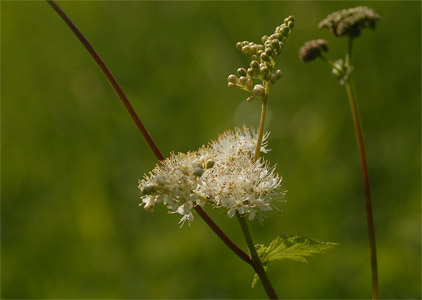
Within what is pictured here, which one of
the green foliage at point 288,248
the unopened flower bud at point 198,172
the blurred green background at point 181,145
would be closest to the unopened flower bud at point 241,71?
the unopened flower bud at point 198,172

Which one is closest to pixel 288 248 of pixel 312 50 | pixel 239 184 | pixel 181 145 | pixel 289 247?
pixel 289 247

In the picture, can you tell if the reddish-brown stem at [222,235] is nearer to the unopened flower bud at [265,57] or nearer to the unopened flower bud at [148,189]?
the unopened flower bud at [148,189]

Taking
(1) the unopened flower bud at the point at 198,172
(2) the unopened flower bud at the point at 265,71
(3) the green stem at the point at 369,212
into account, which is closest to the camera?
(1) the unopened flower bud at the point at 198,172

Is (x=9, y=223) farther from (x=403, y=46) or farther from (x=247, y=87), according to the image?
(x=403, y=46)

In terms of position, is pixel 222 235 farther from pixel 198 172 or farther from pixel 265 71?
pixel 265 71

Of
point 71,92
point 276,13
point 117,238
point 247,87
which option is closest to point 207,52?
point 276,13

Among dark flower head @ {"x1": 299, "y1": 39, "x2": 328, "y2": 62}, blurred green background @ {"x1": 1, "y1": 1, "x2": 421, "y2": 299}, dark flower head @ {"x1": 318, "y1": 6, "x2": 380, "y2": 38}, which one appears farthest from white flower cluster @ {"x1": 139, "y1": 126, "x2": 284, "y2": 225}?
blurred green background @ {"x1": 1, "y1": 1, "x2": 421, "y2": 299}
